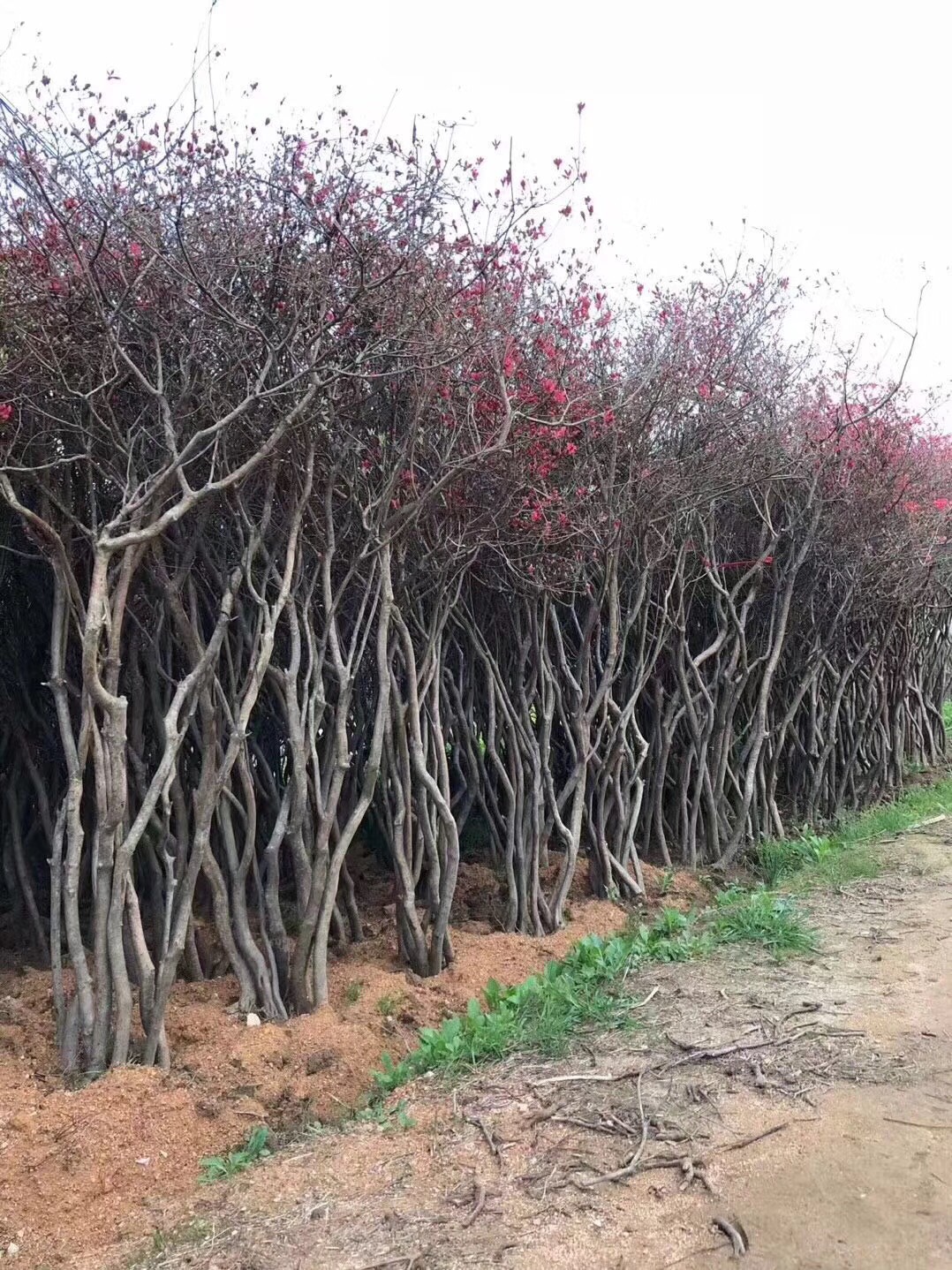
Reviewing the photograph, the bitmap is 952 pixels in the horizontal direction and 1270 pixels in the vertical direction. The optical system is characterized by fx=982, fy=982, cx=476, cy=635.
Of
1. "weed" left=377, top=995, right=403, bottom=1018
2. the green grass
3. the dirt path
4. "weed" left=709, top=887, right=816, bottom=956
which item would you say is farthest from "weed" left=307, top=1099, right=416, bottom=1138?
the green grass

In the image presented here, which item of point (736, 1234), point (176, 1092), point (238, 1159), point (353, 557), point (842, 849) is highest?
point (353, 557)

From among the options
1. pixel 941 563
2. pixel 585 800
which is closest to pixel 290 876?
pixel 585 800

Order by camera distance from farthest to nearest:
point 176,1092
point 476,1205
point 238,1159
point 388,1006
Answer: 1. point 388,1006
2. point 176,1092
3. point 238,1159
4. point 476,1205

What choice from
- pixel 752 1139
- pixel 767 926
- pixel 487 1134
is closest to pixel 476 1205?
pixel 487 1134

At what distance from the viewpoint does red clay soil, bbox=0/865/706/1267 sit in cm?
297

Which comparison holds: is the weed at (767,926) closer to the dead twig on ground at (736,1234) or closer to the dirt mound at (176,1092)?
the dirt mound at (176,1092)

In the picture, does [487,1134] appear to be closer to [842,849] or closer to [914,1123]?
[914,1123]


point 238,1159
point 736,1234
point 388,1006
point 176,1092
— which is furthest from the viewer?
point 388,1006

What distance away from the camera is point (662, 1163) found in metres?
2.80

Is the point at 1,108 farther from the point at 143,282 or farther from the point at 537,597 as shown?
the point at 537,597

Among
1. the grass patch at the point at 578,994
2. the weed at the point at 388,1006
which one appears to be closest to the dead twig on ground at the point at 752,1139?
the grass patch at the point at 578,994

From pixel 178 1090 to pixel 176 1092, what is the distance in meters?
0.02

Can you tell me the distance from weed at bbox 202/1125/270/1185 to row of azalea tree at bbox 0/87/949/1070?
59 cm

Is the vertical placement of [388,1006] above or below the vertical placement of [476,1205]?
above
